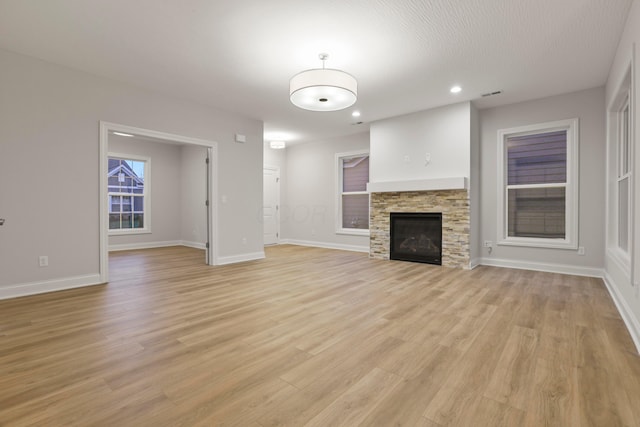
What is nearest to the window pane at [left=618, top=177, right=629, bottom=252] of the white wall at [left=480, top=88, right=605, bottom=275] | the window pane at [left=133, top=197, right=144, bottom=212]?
the white wall at [left=480, top=88, right=605, bottom=275]

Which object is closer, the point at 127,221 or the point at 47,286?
the point at 47,286

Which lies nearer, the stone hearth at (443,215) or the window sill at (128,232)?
the stone hearth at (443,215)

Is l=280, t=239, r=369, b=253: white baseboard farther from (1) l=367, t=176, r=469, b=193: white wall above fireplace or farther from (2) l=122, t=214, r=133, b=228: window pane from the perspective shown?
Result: (2) l=122, t=214, r=133, b=228: window pane

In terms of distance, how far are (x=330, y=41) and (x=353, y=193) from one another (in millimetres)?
4492

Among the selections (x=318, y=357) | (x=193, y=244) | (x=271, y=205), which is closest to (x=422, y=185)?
(x=318, y=357)

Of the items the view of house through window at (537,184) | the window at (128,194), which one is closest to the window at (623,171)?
the view of house through window at (537,184)

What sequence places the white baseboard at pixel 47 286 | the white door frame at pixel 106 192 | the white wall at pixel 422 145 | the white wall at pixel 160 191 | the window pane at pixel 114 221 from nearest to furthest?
1. the white baseboard at pixel 47 286
2. the white door frame at pixel 106 192
3. the white wall at pixel 422 145
4. the window pane at pixel 114 221
5. the white wall at pixel 160 191

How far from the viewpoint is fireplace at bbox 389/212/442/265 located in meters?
5.55

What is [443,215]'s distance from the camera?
5.39m

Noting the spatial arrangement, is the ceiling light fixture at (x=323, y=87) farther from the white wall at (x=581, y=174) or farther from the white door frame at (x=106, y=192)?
the white wall at (x=581, y=174)

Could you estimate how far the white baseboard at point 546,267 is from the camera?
14.9ft

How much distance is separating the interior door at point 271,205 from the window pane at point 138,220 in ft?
10.2

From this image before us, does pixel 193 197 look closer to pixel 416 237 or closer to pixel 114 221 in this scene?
pixel 114 221

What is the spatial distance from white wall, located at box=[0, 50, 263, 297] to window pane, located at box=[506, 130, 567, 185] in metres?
5.73
